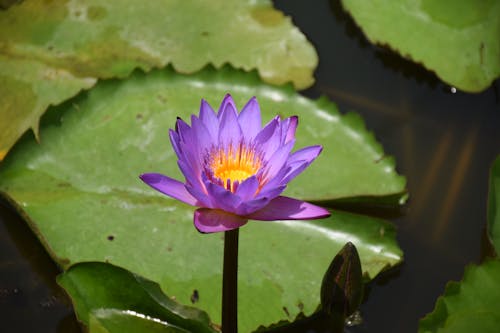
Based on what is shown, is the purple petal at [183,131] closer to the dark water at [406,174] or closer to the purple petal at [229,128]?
the purple petal at [229,128]

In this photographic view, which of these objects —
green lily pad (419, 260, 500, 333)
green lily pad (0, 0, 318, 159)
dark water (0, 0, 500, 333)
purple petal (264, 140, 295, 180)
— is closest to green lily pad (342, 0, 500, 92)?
dark water (0, 0, 500, 333)

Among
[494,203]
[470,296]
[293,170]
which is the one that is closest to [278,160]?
[293,170]

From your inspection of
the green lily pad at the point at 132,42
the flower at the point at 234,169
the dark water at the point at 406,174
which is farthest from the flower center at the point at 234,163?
the green lily pad at the point at 132,42

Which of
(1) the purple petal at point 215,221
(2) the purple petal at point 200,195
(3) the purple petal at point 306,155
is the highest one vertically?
(3) the purple petal at point 306,155

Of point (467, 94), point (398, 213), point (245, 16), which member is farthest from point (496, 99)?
point (245, 16)

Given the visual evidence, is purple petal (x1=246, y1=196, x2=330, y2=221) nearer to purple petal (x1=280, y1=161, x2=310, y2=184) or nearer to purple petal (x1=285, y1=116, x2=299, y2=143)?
purple petal (x1=280, y1=161, x2=310, y2=184)

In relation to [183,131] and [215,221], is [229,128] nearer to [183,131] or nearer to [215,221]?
[183,131]
